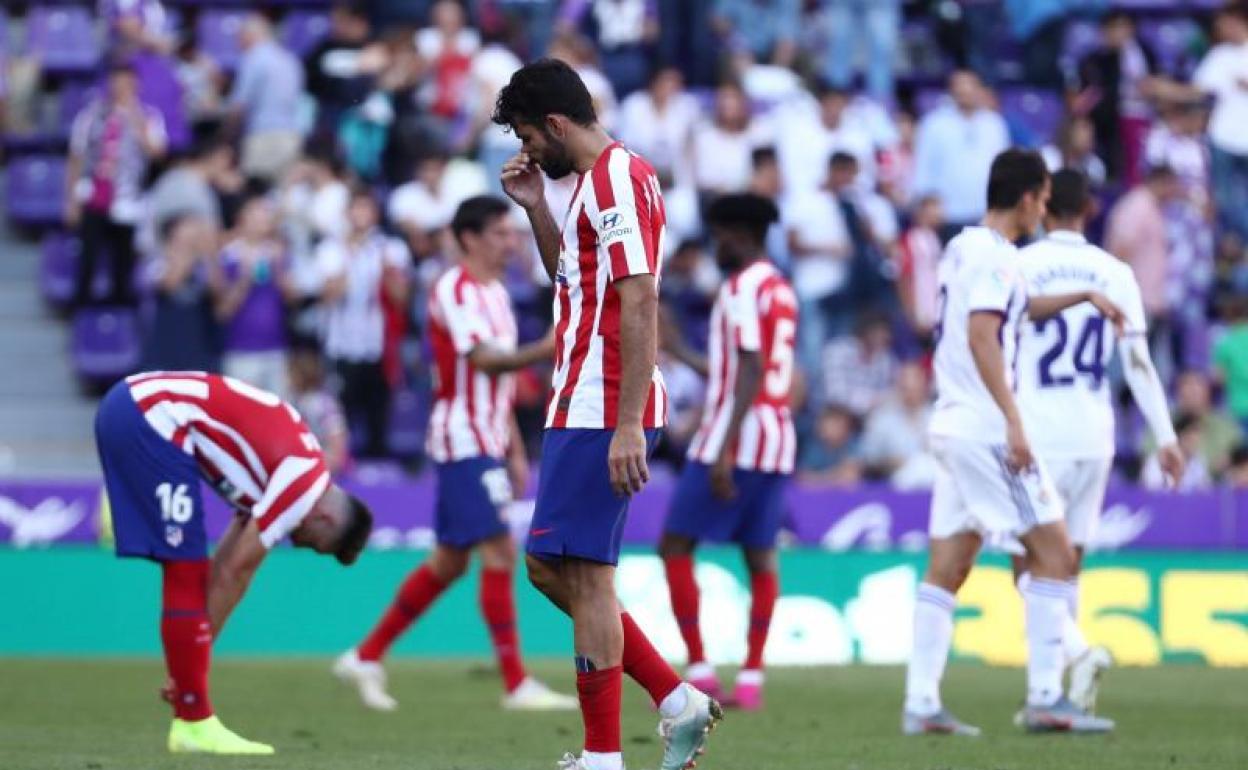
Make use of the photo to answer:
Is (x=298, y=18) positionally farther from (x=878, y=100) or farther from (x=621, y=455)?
(x=621, y=455)

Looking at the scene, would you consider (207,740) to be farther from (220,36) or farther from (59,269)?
(220,36)

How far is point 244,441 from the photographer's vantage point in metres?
10.0

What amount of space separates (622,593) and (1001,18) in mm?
9067

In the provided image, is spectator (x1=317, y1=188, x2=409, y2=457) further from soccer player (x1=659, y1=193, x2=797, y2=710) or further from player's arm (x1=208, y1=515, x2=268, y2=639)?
player's arm (x1=208, y1=515, x2=268, y2=639)

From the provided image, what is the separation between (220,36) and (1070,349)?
1269 centimetres

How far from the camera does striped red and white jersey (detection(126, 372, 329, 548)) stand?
32.8 ft

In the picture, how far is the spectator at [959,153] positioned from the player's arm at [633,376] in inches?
502

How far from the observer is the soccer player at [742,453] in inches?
491

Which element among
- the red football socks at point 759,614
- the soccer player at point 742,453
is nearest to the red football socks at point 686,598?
the soccer player at point 742,453

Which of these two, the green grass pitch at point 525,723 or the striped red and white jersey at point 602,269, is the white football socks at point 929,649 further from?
the striped red and white jersey at point 602,269

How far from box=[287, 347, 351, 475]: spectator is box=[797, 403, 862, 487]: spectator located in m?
3.61

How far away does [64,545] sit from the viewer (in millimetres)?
16547

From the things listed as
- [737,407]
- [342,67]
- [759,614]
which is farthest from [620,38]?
[759,614]

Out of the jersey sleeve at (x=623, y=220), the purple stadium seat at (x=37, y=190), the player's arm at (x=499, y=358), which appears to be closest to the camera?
the jersey sleeve at (x=623, y=220)
